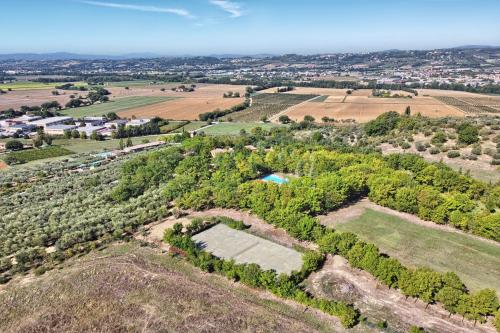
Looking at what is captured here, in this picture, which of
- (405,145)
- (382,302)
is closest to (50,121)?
(405,145)

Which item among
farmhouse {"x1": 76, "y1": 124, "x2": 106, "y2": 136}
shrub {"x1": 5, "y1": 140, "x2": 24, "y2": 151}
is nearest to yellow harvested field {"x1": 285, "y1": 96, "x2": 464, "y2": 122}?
farmhouse {"x1": 76, "y1": 124, "x2": 106, "y2": 136}

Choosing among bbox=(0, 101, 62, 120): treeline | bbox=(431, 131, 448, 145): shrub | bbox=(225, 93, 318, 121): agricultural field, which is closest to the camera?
bbox=(431, 131, 448, 145): shrub

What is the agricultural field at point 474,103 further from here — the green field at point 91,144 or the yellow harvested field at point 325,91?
the green field at point 91,144

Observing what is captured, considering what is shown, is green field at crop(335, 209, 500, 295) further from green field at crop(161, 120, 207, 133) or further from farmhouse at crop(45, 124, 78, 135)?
farmhouse at crop(45, 124, 78, 135)

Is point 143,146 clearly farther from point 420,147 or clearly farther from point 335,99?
point 335,99

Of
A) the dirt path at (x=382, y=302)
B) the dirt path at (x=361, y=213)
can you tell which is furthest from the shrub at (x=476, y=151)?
the dirt path at (x=382, y=302)

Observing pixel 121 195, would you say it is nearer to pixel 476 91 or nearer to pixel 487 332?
pixel 487 332
